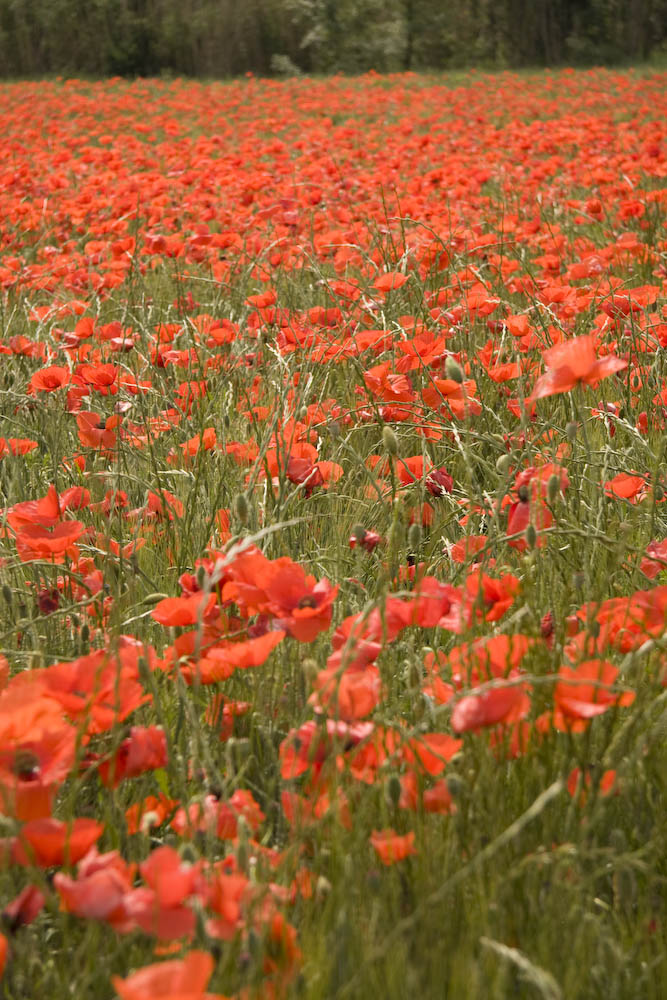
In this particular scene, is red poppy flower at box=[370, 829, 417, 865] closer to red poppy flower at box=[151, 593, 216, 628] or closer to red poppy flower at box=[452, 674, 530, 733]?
red poppy flower at box=[452, 674, 530, 733]

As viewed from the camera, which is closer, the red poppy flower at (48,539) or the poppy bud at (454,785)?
the poppy bud at (454,785)

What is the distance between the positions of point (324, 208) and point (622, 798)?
384 centimetres

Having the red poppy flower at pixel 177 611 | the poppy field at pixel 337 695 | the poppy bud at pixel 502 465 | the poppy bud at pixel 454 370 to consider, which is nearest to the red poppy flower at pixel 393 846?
the poppy field at pixel 337 695

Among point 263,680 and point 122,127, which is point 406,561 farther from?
point 122,127

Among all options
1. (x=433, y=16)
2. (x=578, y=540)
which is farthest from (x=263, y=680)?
(x=433, y=16)

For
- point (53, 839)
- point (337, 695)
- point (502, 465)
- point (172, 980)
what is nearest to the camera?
point (172, 980)

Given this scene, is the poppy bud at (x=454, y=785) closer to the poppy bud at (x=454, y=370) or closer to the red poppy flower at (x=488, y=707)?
the red poppy flower at (x=488, y=707)

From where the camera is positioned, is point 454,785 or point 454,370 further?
point 454,370

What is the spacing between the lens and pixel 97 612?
1.39m

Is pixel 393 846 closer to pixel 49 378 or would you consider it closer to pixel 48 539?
pixel 48 539

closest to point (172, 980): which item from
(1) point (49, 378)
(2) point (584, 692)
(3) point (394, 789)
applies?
(3) point (394, 789)

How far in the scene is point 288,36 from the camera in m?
19.7

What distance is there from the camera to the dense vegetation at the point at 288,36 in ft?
63.5

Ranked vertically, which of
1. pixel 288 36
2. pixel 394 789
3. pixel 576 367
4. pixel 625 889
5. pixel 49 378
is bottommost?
pixel 625 889
